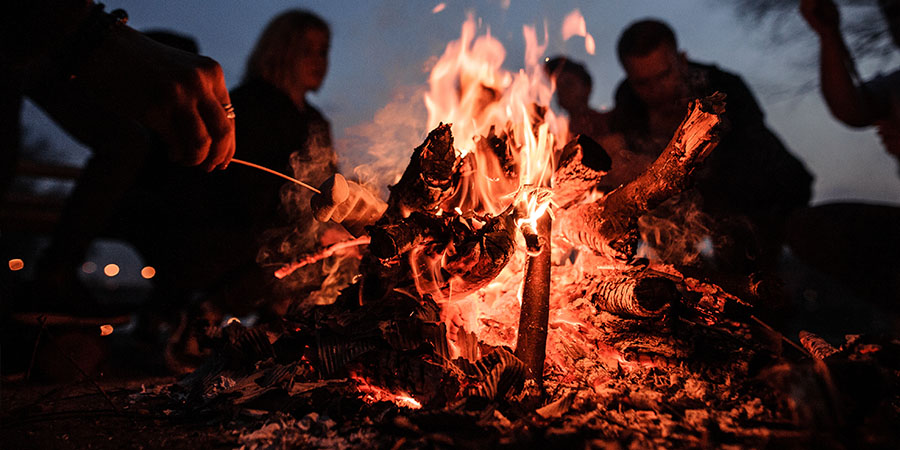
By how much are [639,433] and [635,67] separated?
325cm

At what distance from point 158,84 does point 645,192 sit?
192 centimetres

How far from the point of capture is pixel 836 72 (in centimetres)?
290

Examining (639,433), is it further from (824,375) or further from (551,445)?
(824,375)

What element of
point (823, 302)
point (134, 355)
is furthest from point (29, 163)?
point (823, 302)

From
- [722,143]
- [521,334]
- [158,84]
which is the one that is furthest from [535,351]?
[722,143]

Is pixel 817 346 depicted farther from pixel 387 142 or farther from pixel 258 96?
pixel 258 96

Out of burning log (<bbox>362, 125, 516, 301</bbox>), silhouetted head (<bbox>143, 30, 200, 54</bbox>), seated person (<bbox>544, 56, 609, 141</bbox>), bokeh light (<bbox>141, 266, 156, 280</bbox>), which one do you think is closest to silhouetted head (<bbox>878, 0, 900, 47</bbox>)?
seated person (<bbox>544, 56, 609, 141</bbox>)

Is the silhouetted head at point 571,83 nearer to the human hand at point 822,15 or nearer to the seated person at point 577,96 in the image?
the seated person at point 577,96

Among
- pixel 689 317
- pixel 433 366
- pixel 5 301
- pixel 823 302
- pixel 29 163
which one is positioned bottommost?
pixel 823 302

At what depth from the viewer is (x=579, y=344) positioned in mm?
2094

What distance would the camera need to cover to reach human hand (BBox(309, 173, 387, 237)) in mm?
1812

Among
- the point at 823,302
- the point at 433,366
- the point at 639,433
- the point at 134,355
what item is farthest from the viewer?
the point at 823,302

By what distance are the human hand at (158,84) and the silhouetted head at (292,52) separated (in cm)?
267

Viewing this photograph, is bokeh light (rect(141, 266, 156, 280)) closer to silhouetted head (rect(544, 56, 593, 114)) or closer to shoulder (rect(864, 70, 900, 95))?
silhouetted head (rect(544, 56, 593, 114))
